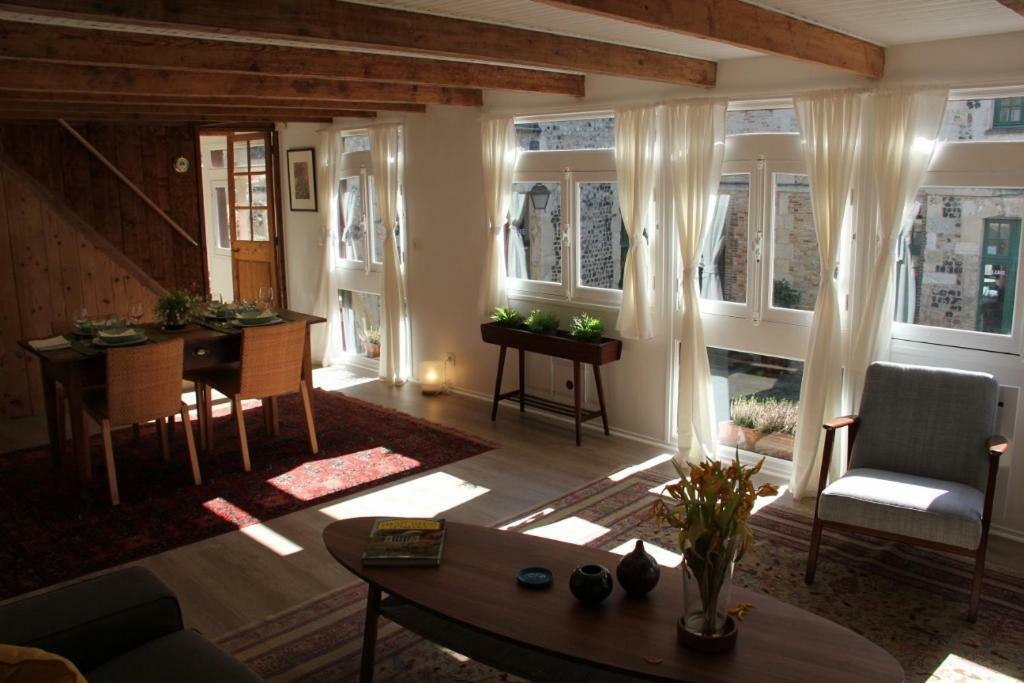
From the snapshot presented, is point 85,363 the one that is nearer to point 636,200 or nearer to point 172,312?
point 172,312

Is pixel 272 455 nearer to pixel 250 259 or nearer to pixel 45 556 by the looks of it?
pixel 45 556

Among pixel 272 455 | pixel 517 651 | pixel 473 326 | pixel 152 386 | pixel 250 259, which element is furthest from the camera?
pixel 250 259

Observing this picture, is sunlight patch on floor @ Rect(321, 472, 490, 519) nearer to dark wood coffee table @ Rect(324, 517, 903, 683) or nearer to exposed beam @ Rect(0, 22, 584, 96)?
dark wood coffee table @ Rect(324, 517, 903, 683)

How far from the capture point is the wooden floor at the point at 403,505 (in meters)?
3.65

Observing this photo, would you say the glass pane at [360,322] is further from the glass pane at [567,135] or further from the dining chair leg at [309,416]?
the glass pane at [567,135]

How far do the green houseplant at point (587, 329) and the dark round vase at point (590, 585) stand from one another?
3.01 metres

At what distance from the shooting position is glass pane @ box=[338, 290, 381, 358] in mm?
7828

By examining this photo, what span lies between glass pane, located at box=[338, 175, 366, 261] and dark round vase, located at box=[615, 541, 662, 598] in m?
5.54

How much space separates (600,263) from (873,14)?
262cm

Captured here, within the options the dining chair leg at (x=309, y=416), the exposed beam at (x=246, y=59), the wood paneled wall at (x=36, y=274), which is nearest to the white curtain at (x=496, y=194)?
the exposed beam at (x=246, y=59)

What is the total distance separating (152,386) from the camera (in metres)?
4.73

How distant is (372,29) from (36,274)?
4.36 metres

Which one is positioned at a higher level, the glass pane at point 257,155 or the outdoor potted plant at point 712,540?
the glass pane at point 257,155

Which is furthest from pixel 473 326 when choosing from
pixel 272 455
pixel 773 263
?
pixel 773 263
